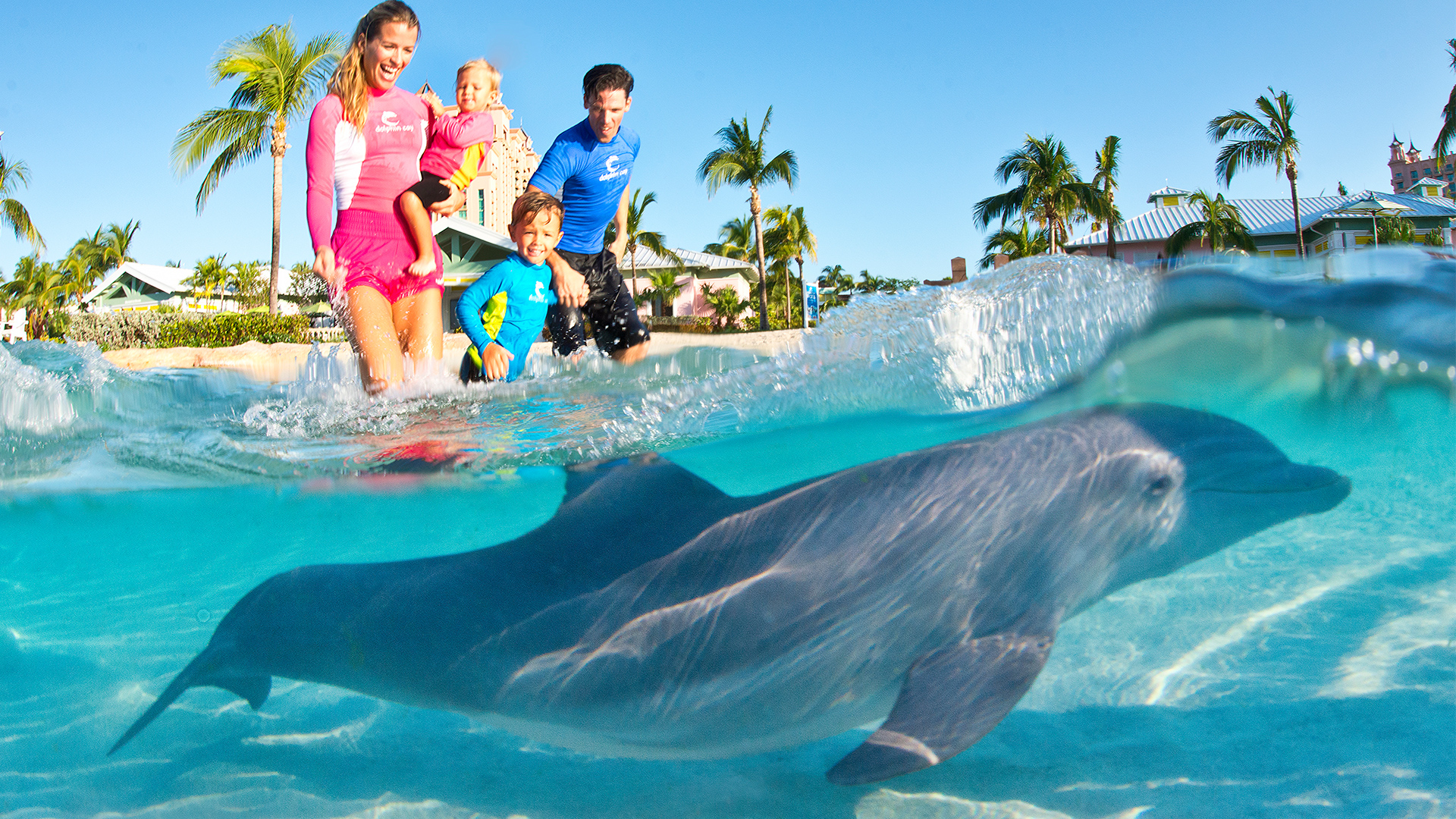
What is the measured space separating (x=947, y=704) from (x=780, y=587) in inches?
29.5

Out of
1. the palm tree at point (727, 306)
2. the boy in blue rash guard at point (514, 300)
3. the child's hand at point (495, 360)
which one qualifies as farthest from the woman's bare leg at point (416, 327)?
the palm tree at point (727, 306)

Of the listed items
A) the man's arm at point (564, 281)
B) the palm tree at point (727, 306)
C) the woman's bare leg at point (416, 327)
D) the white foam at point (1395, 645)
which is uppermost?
the palm tree at point (727, 306)

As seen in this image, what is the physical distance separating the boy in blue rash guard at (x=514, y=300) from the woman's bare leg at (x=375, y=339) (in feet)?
1.80

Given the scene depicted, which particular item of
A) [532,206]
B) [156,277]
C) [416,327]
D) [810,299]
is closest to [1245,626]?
[532,206]

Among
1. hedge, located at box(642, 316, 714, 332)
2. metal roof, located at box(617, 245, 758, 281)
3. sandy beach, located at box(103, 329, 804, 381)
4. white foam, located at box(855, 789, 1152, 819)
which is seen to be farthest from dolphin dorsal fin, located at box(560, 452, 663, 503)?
metal roof, located at box(617, 245, 758, 281)

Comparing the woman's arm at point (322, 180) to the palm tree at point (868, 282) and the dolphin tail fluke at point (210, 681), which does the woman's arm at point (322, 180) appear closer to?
the dolphin tail fluke at point (210, 681)

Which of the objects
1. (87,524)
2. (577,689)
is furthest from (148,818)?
(87,524)

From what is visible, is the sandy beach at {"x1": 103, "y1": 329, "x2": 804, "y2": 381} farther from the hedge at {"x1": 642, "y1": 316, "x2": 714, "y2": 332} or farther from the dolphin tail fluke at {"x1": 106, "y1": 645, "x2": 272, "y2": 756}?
the hedge at {"x1": 642, "y1": 316, "x2": 714, "y2": 332}

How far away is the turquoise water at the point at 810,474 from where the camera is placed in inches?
151

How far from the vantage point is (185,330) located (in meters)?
22.7

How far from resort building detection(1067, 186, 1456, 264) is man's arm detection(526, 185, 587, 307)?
30.2m

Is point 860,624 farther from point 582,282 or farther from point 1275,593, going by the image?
point 1275,593

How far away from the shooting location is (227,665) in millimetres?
3730

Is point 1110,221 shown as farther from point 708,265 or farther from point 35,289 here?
point 35,289
